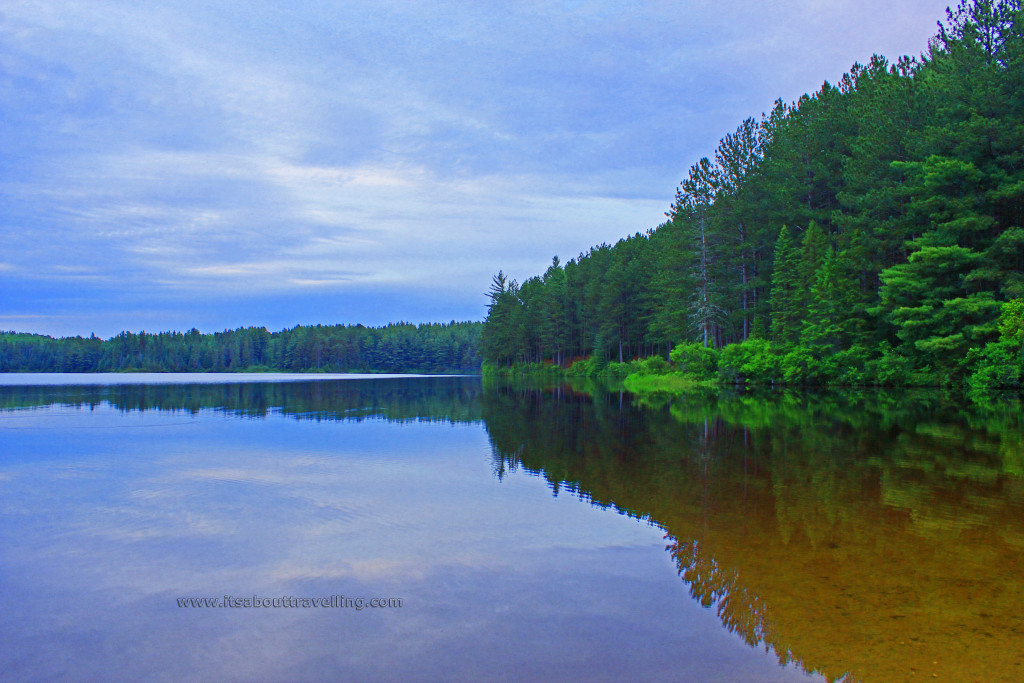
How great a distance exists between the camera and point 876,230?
108 ft

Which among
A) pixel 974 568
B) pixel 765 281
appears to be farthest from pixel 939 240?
pixel 974 568

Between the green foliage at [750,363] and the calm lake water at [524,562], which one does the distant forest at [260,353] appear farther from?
the calm lake water at [524,562]

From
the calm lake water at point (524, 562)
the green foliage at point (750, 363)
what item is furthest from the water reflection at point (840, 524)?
the green foliage at point (750, 363)

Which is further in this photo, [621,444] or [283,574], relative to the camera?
[621,444]

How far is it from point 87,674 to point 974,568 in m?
7.41

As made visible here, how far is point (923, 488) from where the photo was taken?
9.45 metres

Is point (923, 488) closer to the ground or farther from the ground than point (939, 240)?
closer to the ground

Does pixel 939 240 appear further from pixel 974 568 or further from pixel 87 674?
pixel 87 674

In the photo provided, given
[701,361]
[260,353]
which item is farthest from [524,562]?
[260,353]

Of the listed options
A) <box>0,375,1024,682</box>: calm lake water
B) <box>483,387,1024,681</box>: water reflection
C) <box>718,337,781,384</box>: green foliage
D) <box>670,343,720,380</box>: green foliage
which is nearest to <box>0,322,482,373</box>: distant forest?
<box>670,343,720,380</box>: green foliage

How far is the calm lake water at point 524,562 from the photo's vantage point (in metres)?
4.33

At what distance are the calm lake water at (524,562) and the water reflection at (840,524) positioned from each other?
0.03 metres

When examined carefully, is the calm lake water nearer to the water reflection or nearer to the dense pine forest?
the water reflection

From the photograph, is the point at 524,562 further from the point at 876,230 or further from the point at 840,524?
the point at 876,230
